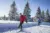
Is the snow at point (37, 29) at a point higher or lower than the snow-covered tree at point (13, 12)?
lower

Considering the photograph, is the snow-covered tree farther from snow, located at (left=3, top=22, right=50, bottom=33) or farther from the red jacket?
snow, located at (left=3, top=22, right=50, bottom=33)

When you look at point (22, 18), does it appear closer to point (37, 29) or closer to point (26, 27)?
point (26, 27)

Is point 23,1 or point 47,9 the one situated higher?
point 23,1

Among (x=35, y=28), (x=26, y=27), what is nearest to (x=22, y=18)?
(x=26, y=27)

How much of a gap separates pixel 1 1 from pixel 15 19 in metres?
0.36

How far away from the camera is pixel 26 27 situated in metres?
1.81

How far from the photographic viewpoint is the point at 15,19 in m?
1.80

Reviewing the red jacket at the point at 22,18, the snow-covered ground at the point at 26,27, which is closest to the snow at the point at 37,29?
the snow-covered ground at the point at 26,27

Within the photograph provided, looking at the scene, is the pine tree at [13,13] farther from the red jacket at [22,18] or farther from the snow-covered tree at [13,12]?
the red jacket at [22,18]

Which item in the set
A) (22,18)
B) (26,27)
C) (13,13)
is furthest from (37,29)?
(13,13)

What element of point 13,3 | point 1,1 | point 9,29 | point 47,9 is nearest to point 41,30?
point 47,9

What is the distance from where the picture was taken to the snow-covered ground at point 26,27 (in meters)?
1.77

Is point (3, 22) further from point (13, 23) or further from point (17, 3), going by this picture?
point (17, 3)

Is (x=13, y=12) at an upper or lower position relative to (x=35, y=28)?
upper
